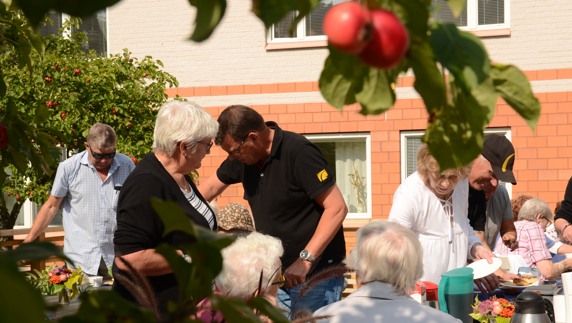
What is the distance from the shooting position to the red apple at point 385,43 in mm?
687

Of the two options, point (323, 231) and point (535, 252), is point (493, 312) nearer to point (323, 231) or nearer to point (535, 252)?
point (323, 231)

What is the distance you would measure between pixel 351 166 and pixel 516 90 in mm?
11539

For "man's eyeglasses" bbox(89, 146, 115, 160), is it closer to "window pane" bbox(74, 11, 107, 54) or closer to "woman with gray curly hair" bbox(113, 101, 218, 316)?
"woman with gray curly hair" bbox(113, 101, 218, 316)

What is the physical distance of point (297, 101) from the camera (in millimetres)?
12211

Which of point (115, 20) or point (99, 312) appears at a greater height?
point (115, 20)

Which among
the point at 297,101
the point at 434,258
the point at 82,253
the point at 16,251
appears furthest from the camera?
the point at 297,101

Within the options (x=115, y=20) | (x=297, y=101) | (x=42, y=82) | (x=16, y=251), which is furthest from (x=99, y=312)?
(x=115, y=20)

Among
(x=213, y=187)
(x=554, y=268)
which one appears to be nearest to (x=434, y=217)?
(x=213, y=187)

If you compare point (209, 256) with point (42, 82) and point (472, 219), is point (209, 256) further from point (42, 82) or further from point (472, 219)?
point (42, 82)

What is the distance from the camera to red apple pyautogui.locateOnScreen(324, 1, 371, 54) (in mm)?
683

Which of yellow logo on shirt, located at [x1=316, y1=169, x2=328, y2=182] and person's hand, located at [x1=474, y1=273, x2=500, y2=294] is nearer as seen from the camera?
yellow logo on shirt, located at [x1=316, y1=169, x2=328, y2=182]

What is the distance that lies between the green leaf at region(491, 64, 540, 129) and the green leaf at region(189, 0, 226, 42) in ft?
0.82

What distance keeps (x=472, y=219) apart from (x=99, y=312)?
487cm

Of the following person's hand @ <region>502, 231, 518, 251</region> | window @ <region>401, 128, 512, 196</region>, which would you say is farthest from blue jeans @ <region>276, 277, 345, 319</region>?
window @ <region>401, 128, 512, 196</region>
